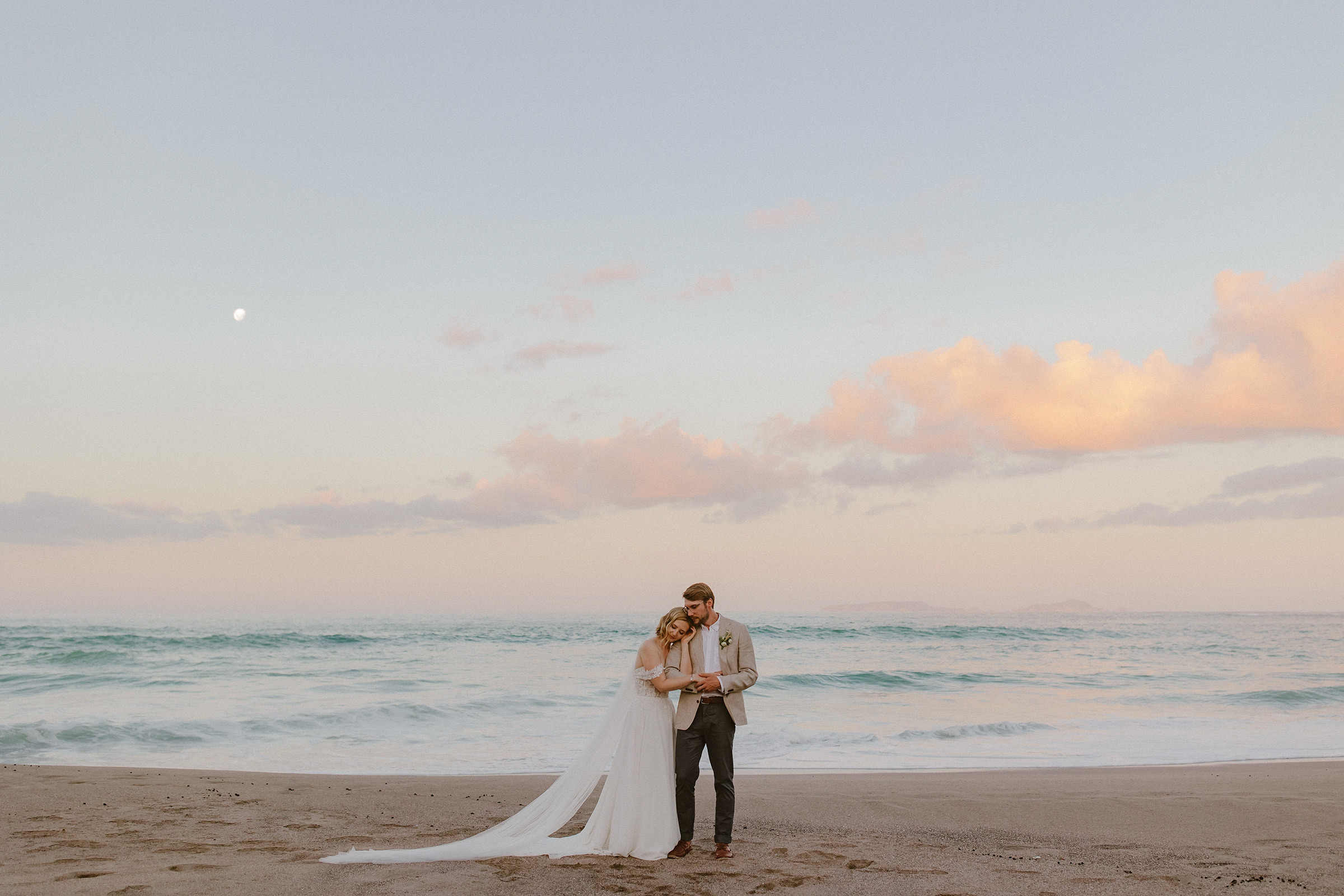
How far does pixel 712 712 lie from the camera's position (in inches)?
243

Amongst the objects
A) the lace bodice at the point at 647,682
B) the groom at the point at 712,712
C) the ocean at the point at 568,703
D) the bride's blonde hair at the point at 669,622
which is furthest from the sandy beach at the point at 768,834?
the ocean at the point at 568,703

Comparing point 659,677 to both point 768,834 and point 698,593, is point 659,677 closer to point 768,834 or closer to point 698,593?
point 698,593

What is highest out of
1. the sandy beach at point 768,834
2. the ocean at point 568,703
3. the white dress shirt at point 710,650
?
the white dress shirt at point 710,650

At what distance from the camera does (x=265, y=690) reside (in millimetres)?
19109

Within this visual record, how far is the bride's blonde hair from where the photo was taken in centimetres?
613

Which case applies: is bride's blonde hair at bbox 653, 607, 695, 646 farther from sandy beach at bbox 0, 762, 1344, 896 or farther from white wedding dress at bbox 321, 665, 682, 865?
sandy beach at bbox 0, 762, 1344, 896

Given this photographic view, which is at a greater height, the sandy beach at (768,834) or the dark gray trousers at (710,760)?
the dark gray trousers at (710,760)

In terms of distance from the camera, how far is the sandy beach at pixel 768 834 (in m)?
5.46

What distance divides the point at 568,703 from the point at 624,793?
11.9 meters

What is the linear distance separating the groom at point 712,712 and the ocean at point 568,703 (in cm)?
539

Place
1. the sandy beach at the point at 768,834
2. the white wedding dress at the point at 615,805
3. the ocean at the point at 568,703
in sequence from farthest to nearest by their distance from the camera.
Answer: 1. the ocean at the point at 568,703
2. the white wedding dress at the point at 615,805
3. the sandy beach at the point at 768,834

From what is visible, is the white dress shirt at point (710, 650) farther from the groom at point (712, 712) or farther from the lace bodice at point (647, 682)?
the lace bodice at point (647, 682)

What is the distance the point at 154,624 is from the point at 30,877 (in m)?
46.7

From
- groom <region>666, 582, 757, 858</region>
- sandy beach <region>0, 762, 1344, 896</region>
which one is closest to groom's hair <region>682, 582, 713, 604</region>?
groom <region>666, 582, 757, 858</region>
